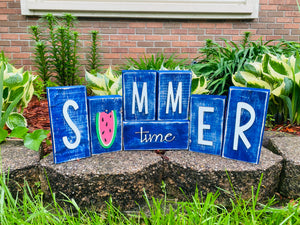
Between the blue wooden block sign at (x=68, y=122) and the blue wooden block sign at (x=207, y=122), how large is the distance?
1.65 feet

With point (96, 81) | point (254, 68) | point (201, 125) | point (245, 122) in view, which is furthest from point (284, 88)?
point (96, 81)

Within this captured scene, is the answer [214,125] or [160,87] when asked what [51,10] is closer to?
[160,87]

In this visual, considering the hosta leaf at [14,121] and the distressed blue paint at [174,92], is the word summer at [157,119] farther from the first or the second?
the hosta leaf at [14,121]

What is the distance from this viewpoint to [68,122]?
113 centimetres

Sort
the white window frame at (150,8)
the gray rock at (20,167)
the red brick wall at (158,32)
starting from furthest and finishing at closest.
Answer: the red brick wall at (158,32) → the white window frame at (150,8) → the gray rock at (20,167)

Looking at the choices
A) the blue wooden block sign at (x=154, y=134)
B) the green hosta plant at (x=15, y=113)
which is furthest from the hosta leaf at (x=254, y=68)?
the green hosta plant at (x=15, y=113)

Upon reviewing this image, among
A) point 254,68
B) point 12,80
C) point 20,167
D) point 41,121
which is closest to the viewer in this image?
point 20,167

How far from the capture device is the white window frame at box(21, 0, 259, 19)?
286 cm

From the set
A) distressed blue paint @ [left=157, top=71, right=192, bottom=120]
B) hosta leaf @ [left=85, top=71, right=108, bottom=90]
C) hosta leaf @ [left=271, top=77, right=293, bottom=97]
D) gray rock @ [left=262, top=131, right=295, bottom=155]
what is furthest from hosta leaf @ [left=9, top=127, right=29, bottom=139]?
hosta leaf @ [left=271, top=77, right=293, bottom=97]

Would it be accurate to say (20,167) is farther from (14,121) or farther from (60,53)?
(60,53)

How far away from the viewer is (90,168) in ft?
3.59

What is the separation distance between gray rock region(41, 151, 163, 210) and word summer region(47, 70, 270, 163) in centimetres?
7

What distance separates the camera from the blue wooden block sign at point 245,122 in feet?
3.67

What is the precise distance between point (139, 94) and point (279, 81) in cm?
84
